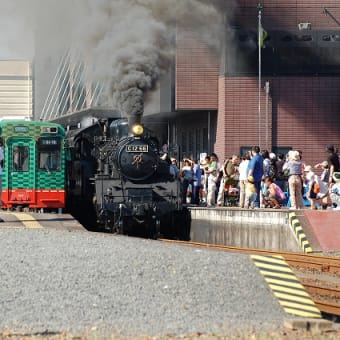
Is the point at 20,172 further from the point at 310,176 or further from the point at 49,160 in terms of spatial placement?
the point at 310,176

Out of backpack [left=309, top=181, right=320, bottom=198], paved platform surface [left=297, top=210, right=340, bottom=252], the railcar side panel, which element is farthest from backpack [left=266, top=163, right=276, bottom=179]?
the railcar side panel

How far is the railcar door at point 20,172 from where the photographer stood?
22328mm

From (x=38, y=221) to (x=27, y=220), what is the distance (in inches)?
8.4

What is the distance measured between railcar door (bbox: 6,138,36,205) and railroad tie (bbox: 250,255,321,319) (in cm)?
1148

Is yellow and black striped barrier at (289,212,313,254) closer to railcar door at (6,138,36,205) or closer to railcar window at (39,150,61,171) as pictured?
railcar window at (39,150,61,171)

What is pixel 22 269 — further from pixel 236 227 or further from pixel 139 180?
pixel 236 227

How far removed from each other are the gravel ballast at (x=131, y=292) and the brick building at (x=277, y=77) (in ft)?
61.1

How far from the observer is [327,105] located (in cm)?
3088

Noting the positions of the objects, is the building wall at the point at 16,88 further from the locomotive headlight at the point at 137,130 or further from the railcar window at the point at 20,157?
the locomotive headlight at the point at 137,130

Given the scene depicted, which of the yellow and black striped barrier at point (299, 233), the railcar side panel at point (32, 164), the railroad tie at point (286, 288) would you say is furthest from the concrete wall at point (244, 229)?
the railroad tie at point (286, 288)

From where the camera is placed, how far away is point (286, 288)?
1072 centimetres

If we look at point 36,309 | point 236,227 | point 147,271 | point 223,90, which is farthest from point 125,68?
point 36,309

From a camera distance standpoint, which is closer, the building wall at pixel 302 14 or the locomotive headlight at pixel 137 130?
the locomotive headlight at pixel 137 130

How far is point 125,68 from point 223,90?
8453 mm
